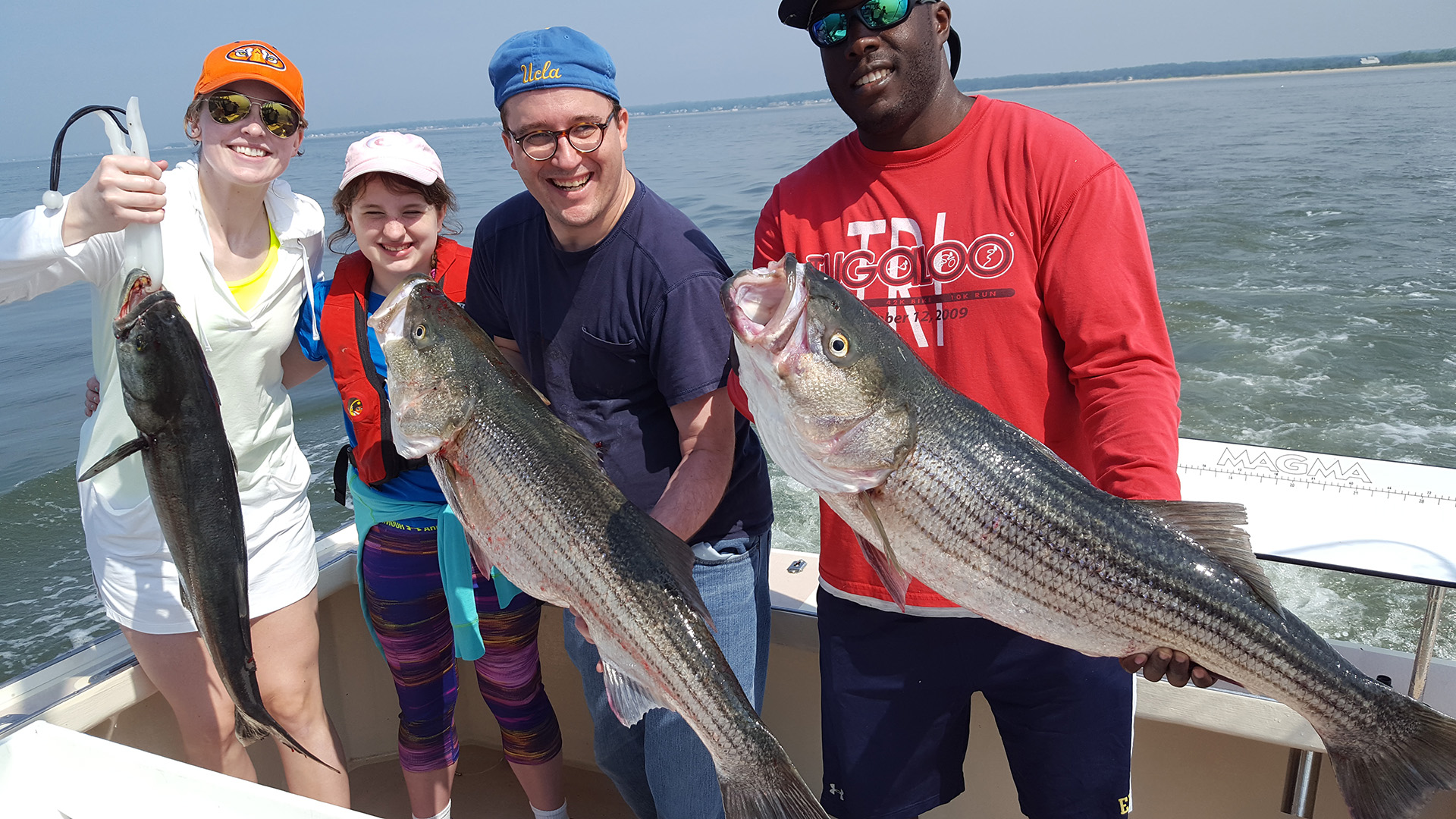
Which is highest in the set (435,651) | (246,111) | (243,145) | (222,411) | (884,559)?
(246,111)

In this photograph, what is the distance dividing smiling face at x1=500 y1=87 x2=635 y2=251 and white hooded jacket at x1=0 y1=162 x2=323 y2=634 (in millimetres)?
1087

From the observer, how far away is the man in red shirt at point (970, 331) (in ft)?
7.53

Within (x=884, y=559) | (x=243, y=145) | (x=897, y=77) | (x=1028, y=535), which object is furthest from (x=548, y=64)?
(x=1028, y=535)

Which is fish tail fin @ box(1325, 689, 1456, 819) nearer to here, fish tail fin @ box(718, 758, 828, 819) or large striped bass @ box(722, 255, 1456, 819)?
large striped bass @ box(722, 255, 1456, 819)

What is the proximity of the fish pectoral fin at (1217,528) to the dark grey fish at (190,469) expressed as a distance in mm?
2383

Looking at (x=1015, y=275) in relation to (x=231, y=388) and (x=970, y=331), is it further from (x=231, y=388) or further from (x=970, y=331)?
(x=231, y=388)

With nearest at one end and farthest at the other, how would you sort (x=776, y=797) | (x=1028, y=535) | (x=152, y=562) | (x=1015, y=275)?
(x=1028, y=535) → (x=776, y=797) → (x=1015, y=275) → (x=152, y=562)

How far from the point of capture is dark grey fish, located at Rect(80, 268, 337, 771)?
7.90ft

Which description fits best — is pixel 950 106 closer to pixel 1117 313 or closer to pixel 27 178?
pixel 1117 313

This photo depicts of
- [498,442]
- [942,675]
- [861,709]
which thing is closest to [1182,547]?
[942,675]

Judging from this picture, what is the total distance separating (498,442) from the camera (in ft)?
7.91

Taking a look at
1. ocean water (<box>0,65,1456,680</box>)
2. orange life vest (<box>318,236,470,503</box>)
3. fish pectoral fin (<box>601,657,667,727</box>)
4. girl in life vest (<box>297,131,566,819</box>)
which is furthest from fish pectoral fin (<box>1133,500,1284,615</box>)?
ocean water (<box>0,65,1456,680</box>)

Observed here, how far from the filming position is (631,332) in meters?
2.71

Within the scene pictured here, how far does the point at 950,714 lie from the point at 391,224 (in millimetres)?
2368
